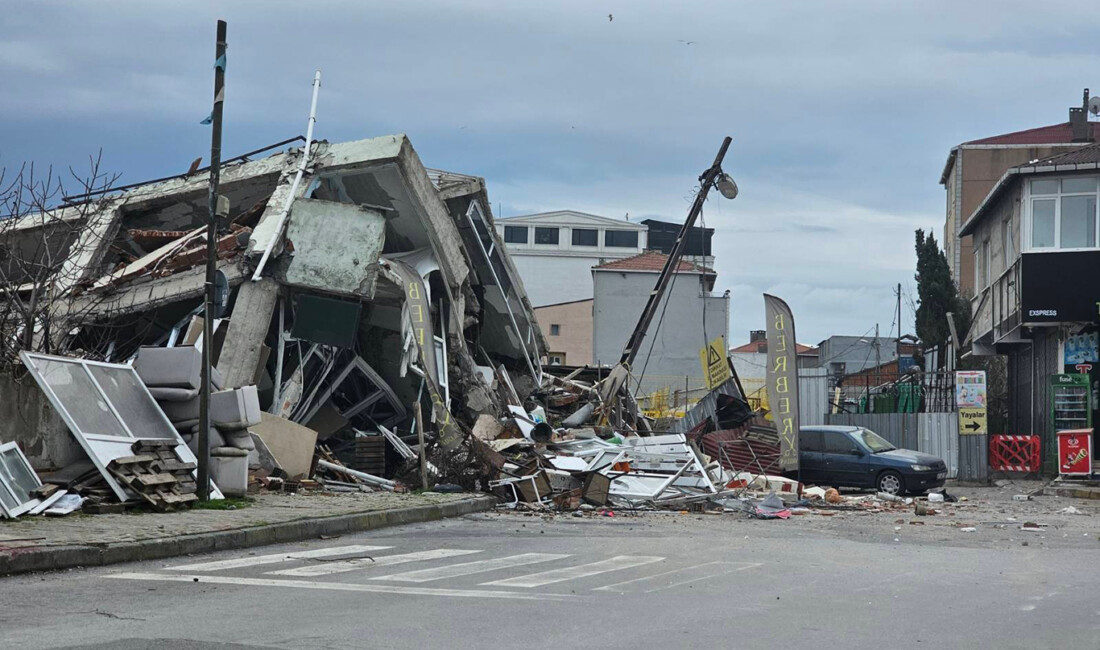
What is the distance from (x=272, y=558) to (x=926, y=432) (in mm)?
23560

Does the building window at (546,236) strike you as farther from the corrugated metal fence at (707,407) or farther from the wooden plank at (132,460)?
the wooden plank at (132,460)

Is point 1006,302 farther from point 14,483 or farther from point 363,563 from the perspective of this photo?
point 14,483

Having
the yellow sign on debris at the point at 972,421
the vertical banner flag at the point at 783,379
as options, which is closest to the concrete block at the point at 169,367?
the vertical banner flag at the point at 783,379

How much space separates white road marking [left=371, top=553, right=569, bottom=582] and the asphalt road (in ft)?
0.09

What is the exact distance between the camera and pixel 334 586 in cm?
848

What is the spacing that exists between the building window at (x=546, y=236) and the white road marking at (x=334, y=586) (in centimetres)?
8485

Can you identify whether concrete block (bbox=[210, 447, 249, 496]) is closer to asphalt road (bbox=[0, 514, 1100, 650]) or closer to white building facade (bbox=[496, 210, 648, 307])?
asphalt road (bbox=[0, 514, 1100, 650])

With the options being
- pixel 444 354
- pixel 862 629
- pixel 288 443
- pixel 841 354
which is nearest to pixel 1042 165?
pixel 444 354

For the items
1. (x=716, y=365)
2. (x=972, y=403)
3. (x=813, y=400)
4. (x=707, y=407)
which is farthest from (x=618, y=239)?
(x=707, y=407)

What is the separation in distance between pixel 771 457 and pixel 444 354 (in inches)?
286

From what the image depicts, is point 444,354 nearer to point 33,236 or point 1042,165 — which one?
point 33,236

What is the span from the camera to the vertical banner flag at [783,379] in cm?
2427

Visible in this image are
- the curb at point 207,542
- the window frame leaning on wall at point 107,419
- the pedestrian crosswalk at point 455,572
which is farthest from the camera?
the window frame leaning on wall at point 107,419

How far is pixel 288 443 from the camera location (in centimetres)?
1873
